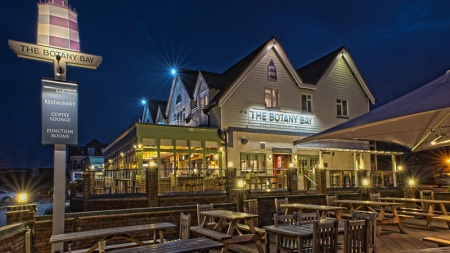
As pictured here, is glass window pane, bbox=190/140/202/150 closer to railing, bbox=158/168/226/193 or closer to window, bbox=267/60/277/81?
railing, bbox=158/168/226/193

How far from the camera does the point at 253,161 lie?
1934cm

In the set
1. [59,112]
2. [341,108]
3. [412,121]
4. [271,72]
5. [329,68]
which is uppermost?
[329,68]

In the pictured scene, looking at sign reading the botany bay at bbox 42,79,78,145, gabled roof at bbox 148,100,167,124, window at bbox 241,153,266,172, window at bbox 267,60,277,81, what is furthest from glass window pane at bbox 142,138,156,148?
gabled roof at bbox 148,100,167,124

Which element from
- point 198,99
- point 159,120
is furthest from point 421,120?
point 159,120

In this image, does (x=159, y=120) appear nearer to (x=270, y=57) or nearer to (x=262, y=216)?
(x=270, y=57)

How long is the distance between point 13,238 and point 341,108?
2092cm

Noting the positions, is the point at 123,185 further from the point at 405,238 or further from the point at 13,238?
the point at 405,238

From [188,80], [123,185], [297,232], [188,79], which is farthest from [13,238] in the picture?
[188,79]

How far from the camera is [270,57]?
20.5 m

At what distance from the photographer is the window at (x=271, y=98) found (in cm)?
2036

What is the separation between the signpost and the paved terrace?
12.4ft

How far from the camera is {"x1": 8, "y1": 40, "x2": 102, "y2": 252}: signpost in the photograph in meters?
6.94

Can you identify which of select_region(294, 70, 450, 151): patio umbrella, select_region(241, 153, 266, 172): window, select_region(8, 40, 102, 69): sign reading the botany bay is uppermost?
select_region(8, 40, 102, 69): sign reading the botany bay

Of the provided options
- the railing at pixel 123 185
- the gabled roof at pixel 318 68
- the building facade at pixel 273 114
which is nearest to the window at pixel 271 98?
the building facade at pixel 273 114
